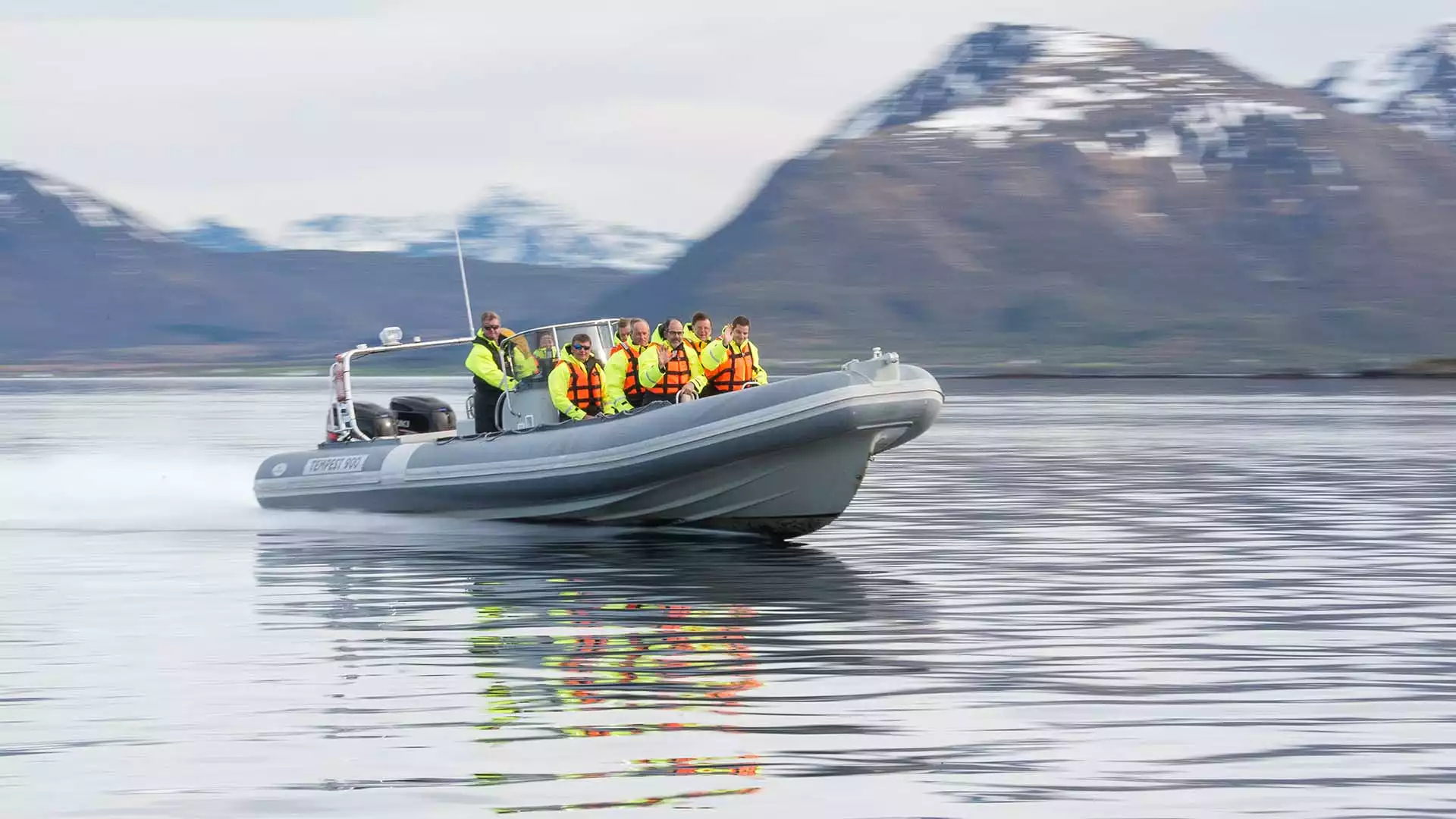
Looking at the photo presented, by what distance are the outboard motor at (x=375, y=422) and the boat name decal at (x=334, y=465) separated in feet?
1.57

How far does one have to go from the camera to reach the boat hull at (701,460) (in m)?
18.0

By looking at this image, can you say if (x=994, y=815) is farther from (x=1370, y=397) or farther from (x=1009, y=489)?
(x=1370, y=397)

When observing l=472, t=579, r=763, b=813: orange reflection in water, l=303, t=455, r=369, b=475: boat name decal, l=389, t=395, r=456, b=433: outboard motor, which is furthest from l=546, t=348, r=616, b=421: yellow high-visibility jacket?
Result: l=472, t=579, r=763, b=813: orange reflection in water

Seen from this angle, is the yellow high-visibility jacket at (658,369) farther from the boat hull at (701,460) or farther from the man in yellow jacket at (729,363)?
the boat hull at (701,460)

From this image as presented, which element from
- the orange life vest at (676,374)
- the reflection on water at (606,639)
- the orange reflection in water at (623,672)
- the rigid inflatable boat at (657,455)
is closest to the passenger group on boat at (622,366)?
the orange life vest at (676,374)

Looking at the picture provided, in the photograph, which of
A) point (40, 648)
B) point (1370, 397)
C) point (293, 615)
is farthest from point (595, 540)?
point (1370, 397)

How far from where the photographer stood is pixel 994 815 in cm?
811

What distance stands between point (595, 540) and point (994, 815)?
12052 mm

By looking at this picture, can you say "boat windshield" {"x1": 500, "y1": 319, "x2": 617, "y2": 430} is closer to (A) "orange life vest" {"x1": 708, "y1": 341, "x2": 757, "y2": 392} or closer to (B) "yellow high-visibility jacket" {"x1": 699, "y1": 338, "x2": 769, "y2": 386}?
(B) "yellow high-visibility jacket" {"x1": 699, "y1": 338, "x2": 769, "y2": 386}

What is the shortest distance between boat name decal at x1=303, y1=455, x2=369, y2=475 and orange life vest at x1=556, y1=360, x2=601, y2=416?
2.82m

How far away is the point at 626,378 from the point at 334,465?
154 inches

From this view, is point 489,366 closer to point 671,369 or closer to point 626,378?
point 626,378

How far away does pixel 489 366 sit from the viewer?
20.0 meters

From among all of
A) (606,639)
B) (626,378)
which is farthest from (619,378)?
(606,639)
